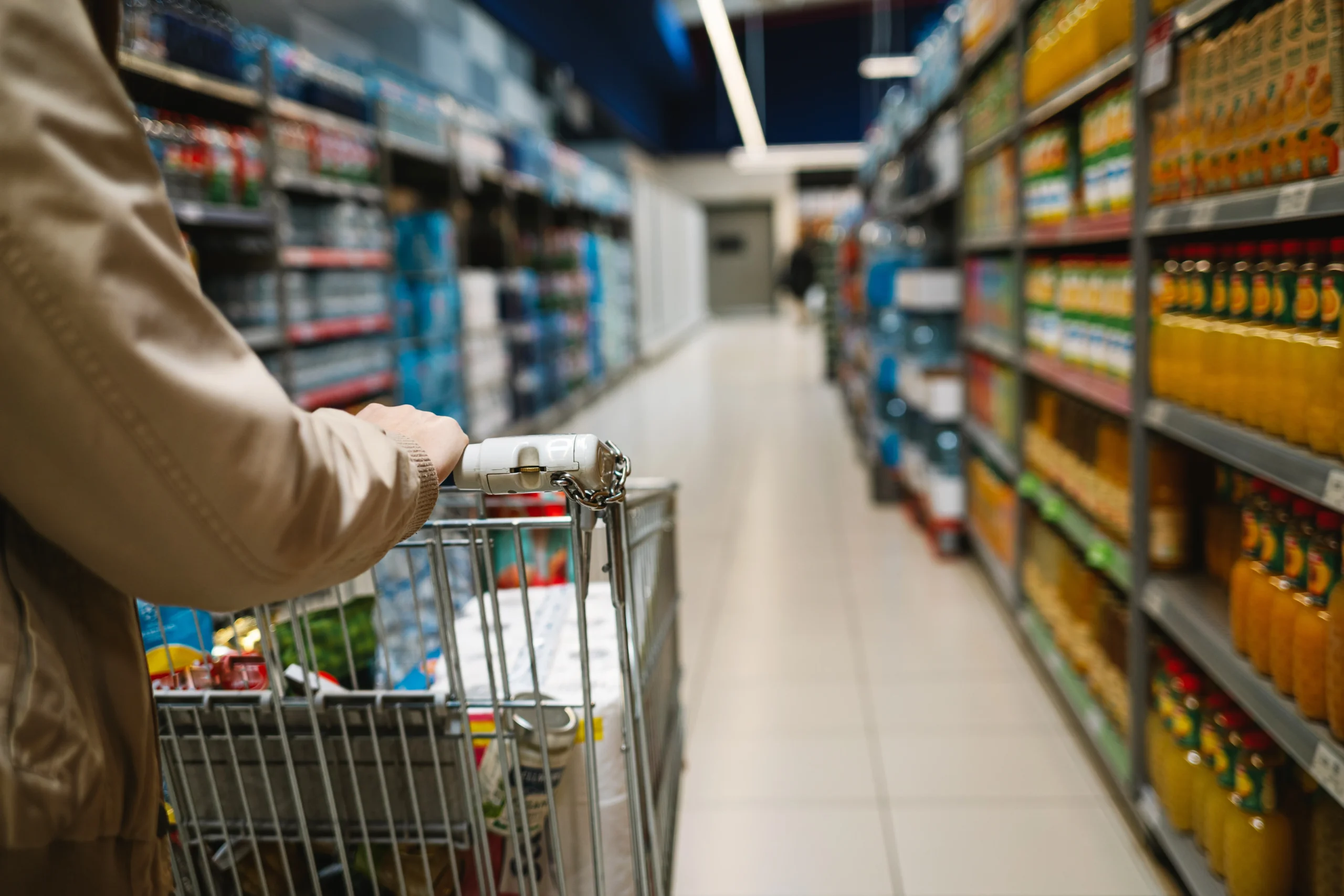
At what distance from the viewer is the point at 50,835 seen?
34.1 inches

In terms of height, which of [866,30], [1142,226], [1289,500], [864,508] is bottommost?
[864,508]

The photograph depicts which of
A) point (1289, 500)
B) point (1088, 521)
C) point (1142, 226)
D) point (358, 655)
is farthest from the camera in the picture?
point (1088, 521)

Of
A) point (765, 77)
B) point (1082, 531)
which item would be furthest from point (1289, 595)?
point (765, 77)

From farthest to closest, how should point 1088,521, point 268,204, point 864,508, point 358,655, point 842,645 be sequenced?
point 864,508 → point 268,204 → point 842,645 → point 1088,521 → point 358,655

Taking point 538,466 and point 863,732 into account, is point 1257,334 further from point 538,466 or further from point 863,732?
point 863,732

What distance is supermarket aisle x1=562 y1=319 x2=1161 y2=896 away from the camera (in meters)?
2.38

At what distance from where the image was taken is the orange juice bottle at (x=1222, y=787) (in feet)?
6.47

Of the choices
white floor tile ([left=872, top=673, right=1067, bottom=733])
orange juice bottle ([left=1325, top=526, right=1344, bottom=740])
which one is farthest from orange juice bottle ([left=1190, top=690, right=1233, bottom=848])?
white floor tile ([left=872, top=673, right=1067, bottom=733])

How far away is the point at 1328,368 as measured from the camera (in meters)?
1.63

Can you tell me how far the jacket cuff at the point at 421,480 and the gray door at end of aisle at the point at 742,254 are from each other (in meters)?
24.9

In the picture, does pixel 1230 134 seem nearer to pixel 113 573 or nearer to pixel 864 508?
pixel 113 573

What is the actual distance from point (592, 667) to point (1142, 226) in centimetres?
153

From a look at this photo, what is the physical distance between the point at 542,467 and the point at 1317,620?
1.25 metres

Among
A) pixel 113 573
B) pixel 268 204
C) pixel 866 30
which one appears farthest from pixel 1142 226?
pixel 866 30
